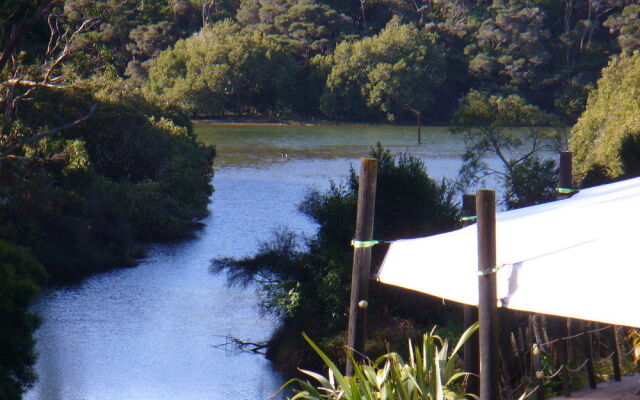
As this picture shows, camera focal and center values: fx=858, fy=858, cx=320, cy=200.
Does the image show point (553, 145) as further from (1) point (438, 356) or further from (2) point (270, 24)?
(2) point (270, 24)

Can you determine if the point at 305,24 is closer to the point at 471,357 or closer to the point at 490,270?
the point at 471,357

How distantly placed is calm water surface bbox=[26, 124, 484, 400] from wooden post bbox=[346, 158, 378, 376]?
429 inches

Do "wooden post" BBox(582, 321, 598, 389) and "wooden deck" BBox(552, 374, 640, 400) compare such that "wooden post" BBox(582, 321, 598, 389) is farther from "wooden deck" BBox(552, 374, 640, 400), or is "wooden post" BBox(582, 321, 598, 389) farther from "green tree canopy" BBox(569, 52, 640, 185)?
"green tree canopy" BBox(569, 52, 640, 185)

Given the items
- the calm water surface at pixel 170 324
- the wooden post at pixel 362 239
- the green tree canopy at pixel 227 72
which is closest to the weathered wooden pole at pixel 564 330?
the wooden post at pixel 362 239

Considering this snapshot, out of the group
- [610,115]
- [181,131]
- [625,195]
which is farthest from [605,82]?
[625,195]

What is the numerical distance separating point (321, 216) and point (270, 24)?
56.6 metres

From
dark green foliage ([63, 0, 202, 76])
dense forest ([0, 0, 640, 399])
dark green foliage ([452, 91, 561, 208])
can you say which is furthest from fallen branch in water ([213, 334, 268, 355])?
dark green foliage ([63, 0, 202, 76])

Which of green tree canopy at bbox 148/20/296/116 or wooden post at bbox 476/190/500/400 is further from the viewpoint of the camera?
green tree canopy at bbox 148/20/296/116

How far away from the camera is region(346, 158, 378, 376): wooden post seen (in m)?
5.40

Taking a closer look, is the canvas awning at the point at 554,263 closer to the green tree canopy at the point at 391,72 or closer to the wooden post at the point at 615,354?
the wooden post at the point at 615,354

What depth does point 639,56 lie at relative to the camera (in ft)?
105

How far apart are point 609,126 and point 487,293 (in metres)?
25.4

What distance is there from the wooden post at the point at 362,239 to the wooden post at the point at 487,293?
1.29 m

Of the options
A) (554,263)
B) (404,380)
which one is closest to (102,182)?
(404,380)
